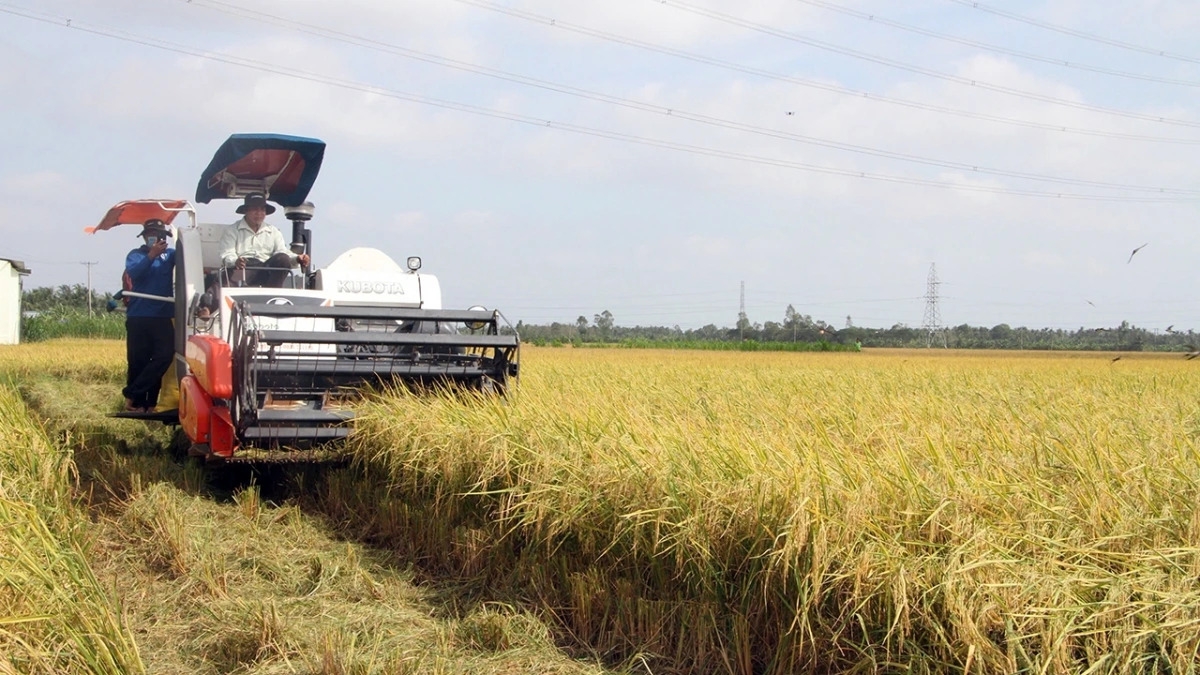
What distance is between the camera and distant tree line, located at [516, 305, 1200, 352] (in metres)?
46.8

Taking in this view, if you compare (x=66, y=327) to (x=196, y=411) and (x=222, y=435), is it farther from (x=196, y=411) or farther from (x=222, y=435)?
(x=222, y=435)

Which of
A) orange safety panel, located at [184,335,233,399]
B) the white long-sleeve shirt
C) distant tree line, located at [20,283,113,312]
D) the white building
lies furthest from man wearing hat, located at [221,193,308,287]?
distant tree line, located at [20,283,113,312]

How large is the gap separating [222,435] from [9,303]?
38.2 metres

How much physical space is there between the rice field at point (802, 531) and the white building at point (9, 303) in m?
37.1

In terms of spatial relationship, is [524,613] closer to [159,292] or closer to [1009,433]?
[1009,433]

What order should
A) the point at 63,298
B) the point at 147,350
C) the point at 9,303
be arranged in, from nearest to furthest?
1. the point at 147,350
2. the point at 9,303
3. the point at 63,298

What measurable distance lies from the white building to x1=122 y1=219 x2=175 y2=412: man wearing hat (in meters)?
32.7

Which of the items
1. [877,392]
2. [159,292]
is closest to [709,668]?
[877,392]

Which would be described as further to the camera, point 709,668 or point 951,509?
point 709,668

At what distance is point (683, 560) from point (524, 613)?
0.87m

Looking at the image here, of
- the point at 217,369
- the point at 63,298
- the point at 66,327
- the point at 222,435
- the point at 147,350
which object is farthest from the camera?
the point at 63,298

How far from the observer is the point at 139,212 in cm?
1032

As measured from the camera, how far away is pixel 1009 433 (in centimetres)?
566

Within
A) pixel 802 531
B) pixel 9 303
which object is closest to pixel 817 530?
pixel 802 531
